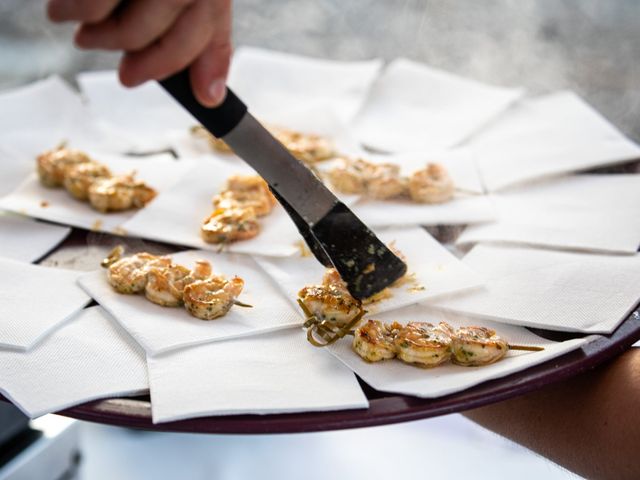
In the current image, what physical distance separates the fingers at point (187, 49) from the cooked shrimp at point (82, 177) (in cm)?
79

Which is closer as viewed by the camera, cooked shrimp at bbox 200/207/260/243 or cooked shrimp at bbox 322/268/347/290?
cooked shrimp at bbox 322/268/347/290

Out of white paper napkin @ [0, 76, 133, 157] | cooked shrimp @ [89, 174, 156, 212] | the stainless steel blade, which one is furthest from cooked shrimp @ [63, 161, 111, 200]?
the stainless steel blade

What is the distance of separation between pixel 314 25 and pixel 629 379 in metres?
3.54

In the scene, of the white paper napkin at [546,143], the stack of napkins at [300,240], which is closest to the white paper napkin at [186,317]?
the stack of napkins at [300,240]

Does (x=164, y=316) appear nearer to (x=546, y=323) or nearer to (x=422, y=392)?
(x=422, y=392)

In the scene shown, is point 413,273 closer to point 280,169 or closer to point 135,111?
point 280,169

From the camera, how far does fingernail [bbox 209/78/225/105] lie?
1306mm

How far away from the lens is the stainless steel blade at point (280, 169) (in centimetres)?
141

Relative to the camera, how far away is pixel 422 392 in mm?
1282

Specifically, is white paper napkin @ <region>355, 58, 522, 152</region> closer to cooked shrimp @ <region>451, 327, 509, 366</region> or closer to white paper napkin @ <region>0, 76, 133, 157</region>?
white paper napkin @ <region>0, 76, 133, 157</region>

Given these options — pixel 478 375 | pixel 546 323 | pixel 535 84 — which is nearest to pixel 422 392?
pixel 478 375

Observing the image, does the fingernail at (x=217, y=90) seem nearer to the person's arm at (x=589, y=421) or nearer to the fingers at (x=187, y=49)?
the fingers at (x=187, y=49)

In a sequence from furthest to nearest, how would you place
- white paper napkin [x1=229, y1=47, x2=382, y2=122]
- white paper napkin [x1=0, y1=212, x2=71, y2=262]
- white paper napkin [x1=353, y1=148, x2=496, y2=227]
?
1. white paper napkin [x1=229, y1=47, x2=382, y2=122]
2. white paper napkin [x1=353, y1=148, x2=496, y2=227]
3. white paper napkin [x1=0, y1=212, x2=71, y2=262]

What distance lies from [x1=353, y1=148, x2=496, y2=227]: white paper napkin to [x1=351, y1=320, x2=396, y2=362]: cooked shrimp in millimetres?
477
